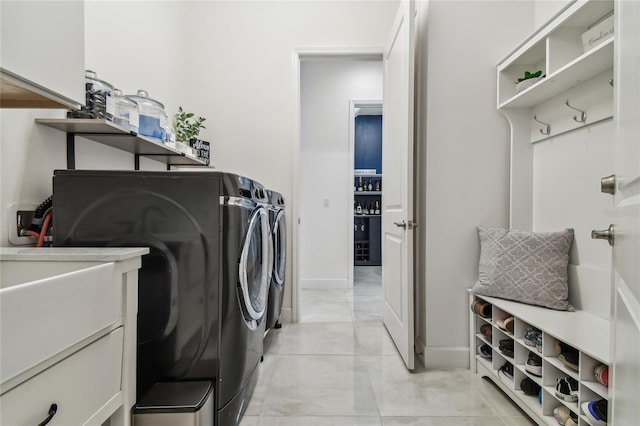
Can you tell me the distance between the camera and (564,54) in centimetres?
152

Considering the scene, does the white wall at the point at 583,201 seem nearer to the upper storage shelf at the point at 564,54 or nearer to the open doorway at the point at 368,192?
the upper storage shelf at the point at 564,54

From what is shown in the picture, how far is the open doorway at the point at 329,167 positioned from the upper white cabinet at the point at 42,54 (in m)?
3.21

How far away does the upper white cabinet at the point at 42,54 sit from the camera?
701 mm

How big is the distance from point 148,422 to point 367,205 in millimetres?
5080

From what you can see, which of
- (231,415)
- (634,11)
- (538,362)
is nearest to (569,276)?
(538,362)

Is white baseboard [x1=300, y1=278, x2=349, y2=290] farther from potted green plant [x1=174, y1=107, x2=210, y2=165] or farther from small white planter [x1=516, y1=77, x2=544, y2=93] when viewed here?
small white planter [x1=516, y1=77, x2=544, y2=93]

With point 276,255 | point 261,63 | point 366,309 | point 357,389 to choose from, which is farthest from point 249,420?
point 261,63

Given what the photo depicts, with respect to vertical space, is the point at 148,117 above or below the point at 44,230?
above

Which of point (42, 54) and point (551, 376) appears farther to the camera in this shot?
point (551, 376)

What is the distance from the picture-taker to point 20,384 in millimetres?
648

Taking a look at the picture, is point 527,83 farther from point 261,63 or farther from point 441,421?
point 261,63

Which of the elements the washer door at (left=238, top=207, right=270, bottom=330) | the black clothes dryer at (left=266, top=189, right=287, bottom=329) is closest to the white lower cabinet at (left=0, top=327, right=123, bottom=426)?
the washer door at (left=238, top=207, right=270, bottom=330)

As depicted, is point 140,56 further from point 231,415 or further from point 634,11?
point 634,11

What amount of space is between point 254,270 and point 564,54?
1677 millimetres
